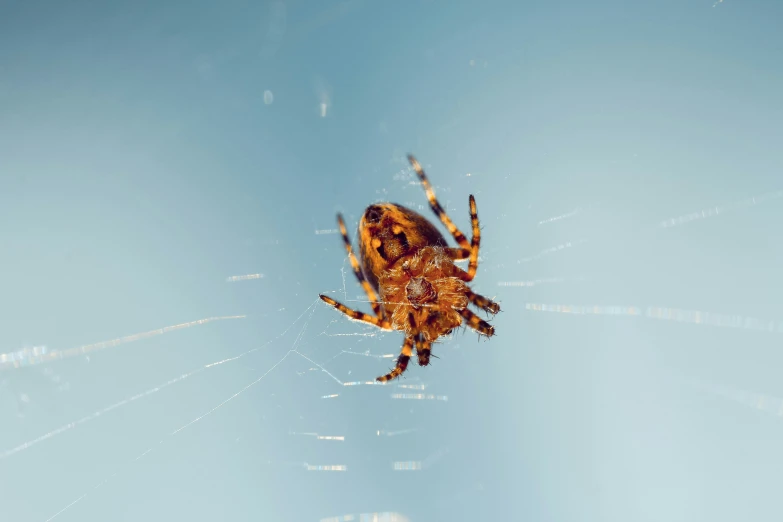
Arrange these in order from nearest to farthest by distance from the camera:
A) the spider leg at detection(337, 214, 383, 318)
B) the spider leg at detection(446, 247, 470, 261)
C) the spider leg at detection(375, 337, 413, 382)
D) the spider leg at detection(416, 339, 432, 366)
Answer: the spider leg at detection(446, 247, 470, 261)
the spider leg at detection(416, 339, 432, 366)
the spider leg at detection(375, 337, 413, 382)
the spider leg at detection(337, 214, 383, 318)

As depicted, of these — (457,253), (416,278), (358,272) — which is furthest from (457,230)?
(358,272)

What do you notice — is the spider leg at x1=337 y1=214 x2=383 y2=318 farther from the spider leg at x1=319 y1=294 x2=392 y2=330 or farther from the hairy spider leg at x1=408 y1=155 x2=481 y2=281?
the hairy spider leg at x1=408 y1=155 x2=481 y2=281

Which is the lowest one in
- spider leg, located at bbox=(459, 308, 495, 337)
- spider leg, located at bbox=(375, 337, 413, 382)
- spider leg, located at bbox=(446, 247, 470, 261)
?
spider leg, located at bbox=(375, 337, 413, 382)

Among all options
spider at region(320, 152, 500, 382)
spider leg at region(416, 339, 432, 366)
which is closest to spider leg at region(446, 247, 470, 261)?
spider at region(320, 152, 500, 382)

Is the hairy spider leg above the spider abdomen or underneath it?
above

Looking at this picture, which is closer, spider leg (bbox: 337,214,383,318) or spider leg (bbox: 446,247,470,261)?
spider leg (bbox: 446,247,470,261)

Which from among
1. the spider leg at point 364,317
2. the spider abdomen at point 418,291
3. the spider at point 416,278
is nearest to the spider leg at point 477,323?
the spider at point 416,278

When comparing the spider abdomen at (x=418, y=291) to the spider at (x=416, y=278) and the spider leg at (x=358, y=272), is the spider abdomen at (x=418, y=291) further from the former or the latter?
the spider leg at (x=358, y=272)
